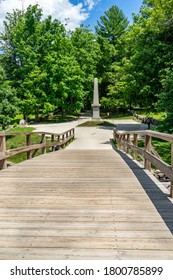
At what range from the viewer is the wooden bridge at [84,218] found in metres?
2.72

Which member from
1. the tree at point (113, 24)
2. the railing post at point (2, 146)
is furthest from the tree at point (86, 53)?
the railing post at point (2, 146)

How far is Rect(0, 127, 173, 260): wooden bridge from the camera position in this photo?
272cm

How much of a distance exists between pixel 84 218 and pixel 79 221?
0.12m

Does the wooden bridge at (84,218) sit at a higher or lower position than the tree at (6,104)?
lower

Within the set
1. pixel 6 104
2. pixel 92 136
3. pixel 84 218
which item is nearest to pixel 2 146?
pixel 84 218

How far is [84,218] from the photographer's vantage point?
3.49m

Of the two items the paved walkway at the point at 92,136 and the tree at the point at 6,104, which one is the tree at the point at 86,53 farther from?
the tree at the point at 6,104

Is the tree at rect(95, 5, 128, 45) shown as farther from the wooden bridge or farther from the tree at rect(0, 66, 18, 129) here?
the wooden bridge

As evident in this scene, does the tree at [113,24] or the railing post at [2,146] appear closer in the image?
the railing post at [2,146]

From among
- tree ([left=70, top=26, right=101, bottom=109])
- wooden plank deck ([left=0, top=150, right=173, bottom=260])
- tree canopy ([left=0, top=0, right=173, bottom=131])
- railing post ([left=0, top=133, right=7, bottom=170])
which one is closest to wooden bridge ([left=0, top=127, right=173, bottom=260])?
wooden plank deck ([left=0, top=150, right=173, bottom=260])

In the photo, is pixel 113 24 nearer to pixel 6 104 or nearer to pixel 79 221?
pixel 6 104

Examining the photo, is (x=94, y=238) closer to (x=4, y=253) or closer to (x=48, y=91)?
(x=4, y=253)

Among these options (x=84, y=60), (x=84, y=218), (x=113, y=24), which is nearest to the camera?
(x=84, y=218)

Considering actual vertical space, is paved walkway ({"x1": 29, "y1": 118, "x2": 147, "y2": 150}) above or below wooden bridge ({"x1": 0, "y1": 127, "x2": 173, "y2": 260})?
below
